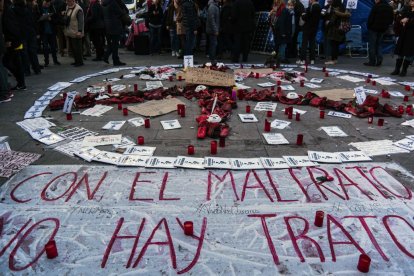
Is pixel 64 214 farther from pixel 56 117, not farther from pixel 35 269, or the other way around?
pixel 56 117

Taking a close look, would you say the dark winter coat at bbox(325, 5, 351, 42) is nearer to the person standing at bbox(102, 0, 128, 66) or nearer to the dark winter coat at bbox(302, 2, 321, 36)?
the dark winter coat at bbox(302, 2, 321, 36)

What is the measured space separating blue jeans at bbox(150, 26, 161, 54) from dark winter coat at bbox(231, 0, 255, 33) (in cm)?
322

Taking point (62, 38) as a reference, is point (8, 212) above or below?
below

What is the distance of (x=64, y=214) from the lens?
3209 millimetres

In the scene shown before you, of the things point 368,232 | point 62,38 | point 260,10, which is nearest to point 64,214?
point 368,232

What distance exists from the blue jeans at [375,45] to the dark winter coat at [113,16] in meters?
6.95

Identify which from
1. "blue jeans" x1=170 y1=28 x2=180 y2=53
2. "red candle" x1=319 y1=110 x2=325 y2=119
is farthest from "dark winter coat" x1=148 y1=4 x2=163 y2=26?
"red candle" x1=319 y1=110 x2=325 y2=119

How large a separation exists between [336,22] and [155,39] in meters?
6.22

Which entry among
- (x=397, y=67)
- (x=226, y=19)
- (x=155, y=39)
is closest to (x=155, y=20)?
(x=155, y=39)

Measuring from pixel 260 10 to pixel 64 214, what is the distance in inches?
544

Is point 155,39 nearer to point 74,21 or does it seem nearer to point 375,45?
point 74,21

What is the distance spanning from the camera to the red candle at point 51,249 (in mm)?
2639

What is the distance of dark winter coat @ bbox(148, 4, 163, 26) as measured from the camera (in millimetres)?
12500

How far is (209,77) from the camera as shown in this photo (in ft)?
24.4
